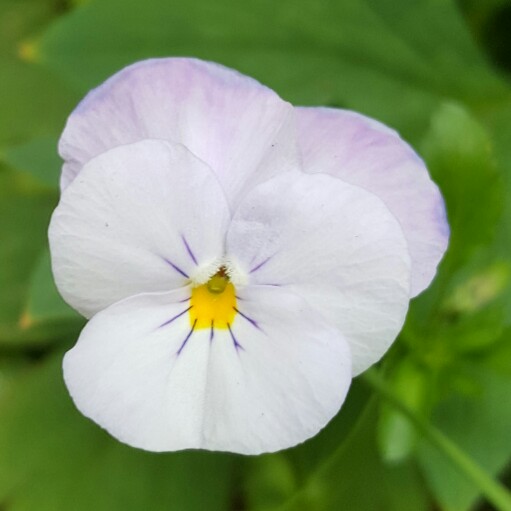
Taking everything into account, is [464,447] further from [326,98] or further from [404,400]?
[326,98]

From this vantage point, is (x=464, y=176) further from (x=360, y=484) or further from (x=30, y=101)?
(x=30, y=101)

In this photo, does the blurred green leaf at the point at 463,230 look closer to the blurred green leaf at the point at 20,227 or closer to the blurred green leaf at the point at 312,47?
the blurred green leaf at the point at 312,47

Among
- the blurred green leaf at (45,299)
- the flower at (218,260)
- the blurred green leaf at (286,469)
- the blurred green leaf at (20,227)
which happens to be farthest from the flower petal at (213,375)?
the blurred green leaf at (20,227)

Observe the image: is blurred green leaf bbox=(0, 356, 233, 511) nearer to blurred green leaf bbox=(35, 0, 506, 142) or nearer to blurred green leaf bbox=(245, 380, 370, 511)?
blurred green leaf bbox=(245, 380, 370, 511)

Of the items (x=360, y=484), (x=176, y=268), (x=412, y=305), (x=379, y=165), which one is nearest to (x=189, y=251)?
(x=176, y=268)

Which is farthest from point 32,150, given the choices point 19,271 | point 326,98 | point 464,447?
point 464,447
